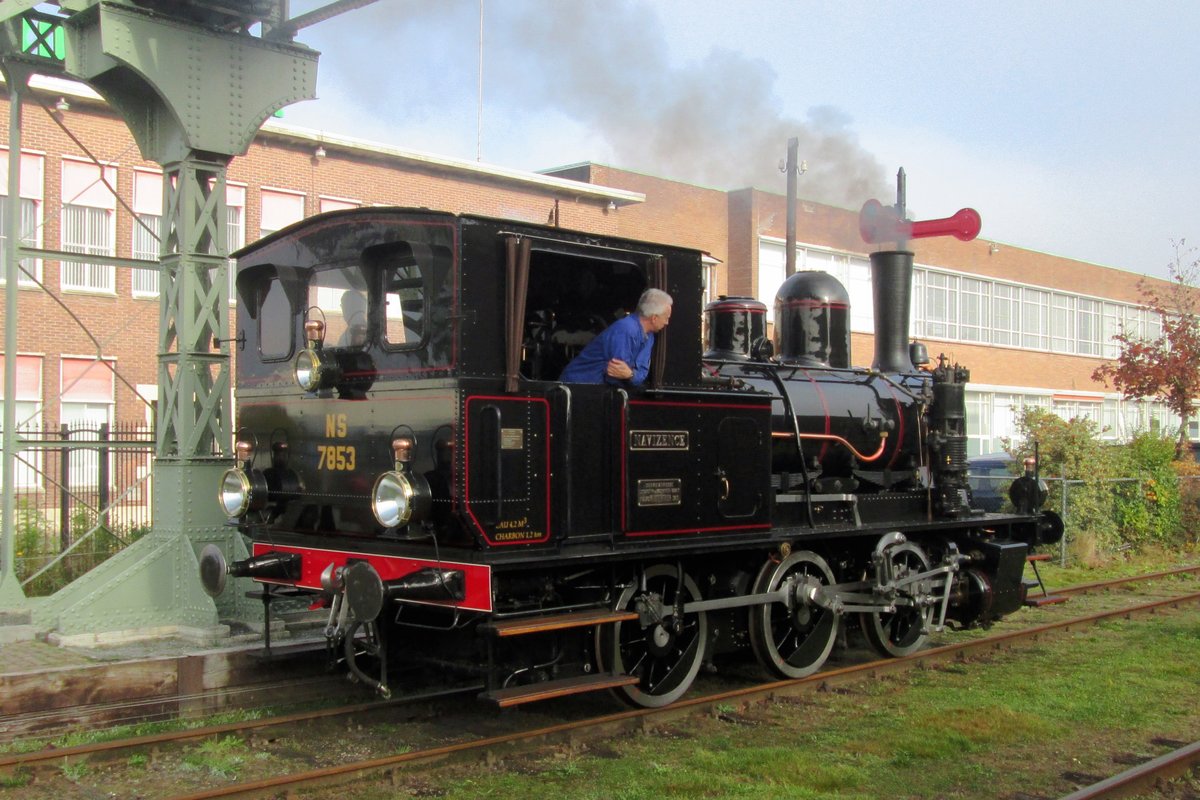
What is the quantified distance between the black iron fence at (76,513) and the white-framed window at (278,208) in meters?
6.74

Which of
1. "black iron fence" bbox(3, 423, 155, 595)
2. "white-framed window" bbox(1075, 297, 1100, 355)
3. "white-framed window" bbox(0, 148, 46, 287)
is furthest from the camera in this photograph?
"white-framed window" bbox(1075, 297, 1100, 355)

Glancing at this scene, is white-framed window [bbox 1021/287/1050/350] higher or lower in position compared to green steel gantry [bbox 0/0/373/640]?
higher

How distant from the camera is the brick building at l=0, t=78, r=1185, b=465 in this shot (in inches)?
770

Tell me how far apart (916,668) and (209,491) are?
566cm

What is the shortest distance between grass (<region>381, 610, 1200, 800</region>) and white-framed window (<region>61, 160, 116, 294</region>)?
16.4m

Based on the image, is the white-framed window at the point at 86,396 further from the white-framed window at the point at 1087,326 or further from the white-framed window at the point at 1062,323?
the white-framed window at the point at 1087,326

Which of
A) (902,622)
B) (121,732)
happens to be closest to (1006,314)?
(902,622)

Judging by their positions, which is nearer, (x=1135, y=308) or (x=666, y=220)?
(x=666, y=220)

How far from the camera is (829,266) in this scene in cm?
3262

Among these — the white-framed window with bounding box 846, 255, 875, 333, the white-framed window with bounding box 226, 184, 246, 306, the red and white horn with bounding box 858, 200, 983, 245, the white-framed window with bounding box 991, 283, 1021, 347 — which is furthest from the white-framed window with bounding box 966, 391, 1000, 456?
the red and white horn with bounding box 858, 200, 983, 245

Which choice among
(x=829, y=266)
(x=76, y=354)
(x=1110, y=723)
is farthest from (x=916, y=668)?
(x=829, y=266)

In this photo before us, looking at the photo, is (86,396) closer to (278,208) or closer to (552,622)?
(278,208)

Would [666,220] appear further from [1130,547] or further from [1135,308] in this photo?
[1135,308]

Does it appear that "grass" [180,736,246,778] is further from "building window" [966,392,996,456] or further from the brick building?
"building window" [966,392,996,456]
